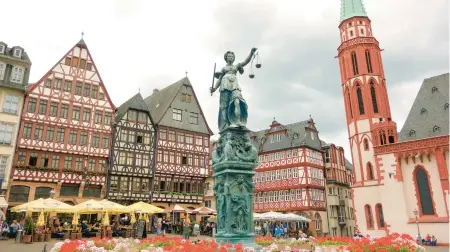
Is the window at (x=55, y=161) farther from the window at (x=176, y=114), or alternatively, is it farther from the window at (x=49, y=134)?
the window at (x=176, y=114)

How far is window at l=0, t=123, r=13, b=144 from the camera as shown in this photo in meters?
29.4

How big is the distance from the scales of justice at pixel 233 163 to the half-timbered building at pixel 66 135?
23.1 meters

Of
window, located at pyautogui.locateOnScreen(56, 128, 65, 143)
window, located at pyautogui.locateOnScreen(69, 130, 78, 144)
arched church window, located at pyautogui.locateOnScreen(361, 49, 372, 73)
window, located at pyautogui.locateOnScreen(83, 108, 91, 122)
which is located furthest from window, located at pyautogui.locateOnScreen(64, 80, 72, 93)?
arched church window, located at pyautogui.locateOnScreen(361, 49, 372, 73)

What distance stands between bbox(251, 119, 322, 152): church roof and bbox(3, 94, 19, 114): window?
31.5 metres

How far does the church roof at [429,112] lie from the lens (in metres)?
35.2

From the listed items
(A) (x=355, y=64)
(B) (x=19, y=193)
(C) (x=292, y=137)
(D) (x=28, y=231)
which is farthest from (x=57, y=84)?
(A) (x=355, y=64)

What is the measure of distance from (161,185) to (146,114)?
25.6 ft

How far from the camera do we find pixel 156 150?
37.8 meters

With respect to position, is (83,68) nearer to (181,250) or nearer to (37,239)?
(37,239)

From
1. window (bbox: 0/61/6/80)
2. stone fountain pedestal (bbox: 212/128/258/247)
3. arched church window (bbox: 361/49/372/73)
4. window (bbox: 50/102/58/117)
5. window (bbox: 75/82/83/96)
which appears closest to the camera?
stone fountain pedestal (bbox: 212/128/258/247)

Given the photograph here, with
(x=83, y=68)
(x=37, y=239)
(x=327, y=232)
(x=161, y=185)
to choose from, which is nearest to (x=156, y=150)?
(x=161, y=185)

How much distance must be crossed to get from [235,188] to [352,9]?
43.2m

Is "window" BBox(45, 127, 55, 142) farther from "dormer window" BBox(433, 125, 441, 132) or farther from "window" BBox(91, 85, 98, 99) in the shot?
"dormer window" BBox(433, 125, 441, 132)

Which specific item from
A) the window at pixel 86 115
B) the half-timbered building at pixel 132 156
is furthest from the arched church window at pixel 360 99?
the window at pixel 86 115
